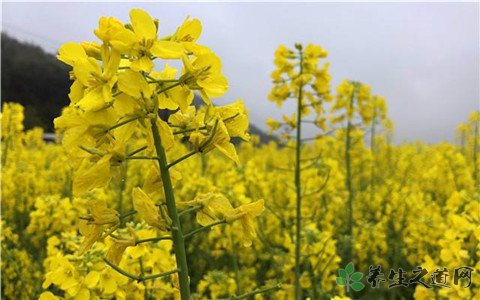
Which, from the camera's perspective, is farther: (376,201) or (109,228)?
(376,201)

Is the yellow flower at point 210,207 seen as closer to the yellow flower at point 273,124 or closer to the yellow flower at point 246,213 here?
the yellow flower at point 246,213

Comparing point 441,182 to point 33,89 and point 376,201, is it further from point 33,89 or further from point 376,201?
point 33,89

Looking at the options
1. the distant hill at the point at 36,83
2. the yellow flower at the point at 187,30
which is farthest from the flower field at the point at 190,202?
the distant hill at the point at 36,83

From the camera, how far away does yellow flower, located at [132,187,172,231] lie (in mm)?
1411

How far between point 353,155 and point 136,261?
4.24 metres

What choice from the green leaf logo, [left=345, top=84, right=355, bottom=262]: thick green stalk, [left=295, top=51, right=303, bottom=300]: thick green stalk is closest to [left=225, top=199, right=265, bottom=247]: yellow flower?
the green leaf logo

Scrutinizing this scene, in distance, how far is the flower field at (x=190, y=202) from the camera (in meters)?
1.42

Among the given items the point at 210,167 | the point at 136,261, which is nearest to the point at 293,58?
the point at 136,261

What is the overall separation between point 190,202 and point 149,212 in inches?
7.9

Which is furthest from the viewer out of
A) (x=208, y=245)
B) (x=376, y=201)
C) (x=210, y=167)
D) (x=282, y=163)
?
(x=282, y=163)

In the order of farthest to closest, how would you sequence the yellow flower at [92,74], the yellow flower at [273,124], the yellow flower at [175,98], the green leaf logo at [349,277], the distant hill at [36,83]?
the distant hill at [36,83] → the yellow flower at [273,124] → the green leaf logo at [349,277] → the yellow flower at [175,98] → the yellow flower at [92,74]

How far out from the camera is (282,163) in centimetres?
1188

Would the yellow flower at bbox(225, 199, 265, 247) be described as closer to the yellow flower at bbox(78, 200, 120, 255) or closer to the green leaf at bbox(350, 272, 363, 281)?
the yellow flower at bbox(78, 200, 120, 255)

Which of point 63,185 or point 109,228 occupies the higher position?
point 63,185
